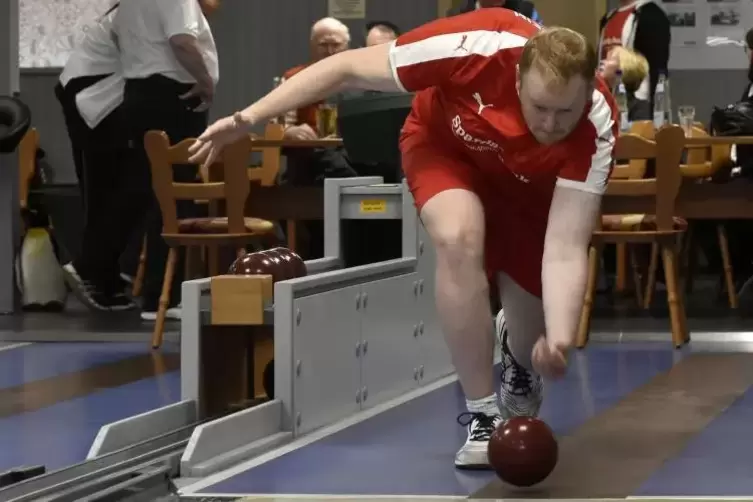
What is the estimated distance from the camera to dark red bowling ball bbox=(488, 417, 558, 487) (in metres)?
2.81

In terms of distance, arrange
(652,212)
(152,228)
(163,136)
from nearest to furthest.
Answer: (163,136), (652,212), (152,228)

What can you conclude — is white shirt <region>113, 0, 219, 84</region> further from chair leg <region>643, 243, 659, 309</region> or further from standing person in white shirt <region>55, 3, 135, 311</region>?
chair leg <region>643, 243, 659, 309</region>

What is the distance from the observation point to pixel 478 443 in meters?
3.10

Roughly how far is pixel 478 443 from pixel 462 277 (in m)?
0.37

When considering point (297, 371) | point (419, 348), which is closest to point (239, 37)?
point (419, 348)

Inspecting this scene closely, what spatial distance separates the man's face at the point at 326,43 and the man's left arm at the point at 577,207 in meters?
4.61

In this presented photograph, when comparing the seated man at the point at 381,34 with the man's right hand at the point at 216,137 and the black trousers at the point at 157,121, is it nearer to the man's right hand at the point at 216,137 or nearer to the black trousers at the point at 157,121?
the black trousers at the point at 157,121

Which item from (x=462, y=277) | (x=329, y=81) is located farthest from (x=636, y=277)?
(x=329, y=81)

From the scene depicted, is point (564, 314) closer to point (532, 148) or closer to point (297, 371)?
point (532, 148)

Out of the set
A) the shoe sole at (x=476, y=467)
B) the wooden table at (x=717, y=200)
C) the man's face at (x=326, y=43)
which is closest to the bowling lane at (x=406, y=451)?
the shoe sole at (x=476, y=467)

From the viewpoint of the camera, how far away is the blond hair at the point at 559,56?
268 cm

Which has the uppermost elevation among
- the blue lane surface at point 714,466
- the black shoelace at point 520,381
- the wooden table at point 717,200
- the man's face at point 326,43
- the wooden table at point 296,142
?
the man's face at point 326,43

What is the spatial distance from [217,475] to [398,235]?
6.34 feet

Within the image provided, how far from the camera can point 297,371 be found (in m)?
3.55
